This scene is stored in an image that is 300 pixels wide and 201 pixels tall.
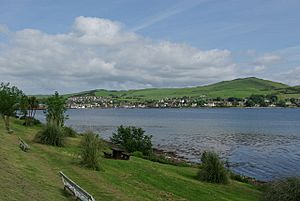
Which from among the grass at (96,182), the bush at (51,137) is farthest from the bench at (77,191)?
the bush at (51,137)

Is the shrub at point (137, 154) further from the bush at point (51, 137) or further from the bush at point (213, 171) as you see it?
the bush at point (213, 171)

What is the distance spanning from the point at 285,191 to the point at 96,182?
10.8m

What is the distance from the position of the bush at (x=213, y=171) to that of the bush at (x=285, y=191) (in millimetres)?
8071

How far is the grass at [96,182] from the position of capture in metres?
16.1

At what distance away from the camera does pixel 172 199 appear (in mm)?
20812

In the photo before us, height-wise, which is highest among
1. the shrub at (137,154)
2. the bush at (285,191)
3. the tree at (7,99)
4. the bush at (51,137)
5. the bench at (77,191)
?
the tree at (7,99)

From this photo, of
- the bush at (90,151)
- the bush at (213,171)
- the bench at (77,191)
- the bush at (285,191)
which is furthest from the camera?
the bush at (213,171)

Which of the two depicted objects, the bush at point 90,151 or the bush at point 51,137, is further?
the bush at point 51,137

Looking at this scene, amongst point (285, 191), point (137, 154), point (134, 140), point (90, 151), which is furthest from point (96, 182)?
point (134, 140)

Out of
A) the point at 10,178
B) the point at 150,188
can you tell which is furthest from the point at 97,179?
the point at 10,178

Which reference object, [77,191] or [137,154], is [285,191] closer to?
[77,191]

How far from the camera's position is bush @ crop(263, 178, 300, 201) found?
20.7 metres

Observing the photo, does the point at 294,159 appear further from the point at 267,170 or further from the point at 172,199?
the point at 172,199

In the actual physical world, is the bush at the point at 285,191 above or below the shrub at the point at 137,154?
above
